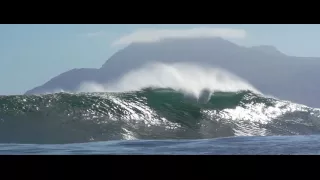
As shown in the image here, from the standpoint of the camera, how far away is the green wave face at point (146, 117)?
4031 mm

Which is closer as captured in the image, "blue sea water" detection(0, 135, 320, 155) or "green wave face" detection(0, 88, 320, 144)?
"blue sea water" detection(0, 135, 320, 155)

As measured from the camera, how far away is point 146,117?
4277 millimetres

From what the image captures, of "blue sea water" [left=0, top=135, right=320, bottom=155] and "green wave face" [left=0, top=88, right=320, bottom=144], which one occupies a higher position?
"green wave face" [left=0, top=88, right=320, bottom=144]

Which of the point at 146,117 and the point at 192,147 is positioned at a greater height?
the point at 146,117

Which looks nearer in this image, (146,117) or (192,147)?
(192,147)

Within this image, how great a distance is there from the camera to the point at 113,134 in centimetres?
398

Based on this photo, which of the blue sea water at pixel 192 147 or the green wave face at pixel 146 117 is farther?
the green wave face at pixel 146 117

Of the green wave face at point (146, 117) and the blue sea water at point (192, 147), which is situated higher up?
the green wave face at point (146, 117)

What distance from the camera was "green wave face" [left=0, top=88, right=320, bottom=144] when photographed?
13.2ft
